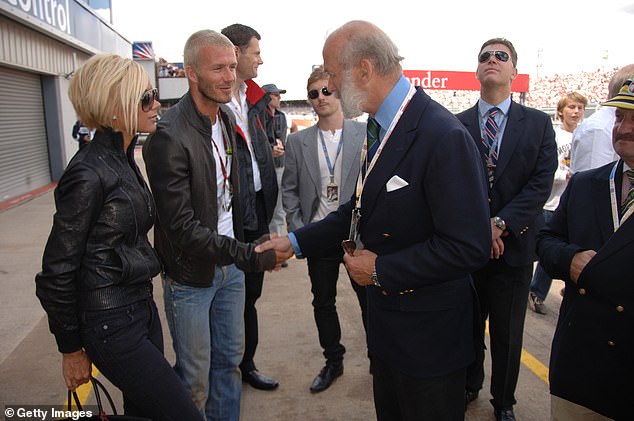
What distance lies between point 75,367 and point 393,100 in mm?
1678

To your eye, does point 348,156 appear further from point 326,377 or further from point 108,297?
point 108,297

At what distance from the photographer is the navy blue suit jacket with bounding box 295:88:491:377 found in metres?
1.74

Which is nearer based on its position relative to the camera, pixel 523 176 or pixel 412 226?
pixel 412 226

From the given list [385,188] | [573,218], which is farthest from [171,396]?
[573,218]

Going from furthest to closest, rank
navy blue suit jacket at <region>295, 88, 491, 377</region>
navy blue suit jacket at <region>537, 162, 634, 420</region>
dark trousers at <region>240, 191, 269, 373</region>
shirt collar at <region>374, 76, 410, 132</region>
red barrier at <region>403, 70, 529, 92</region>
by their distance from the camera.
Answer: red barrier at <region>403, 70, 529, 92</region> → dark trousers at <region>240, 191, 269, 373</region> → shirt collar at <region>374, 76, 410, 132</region> → navy blue suit jacket at <region>537, 162, 634, 420</region> → navy blue suit jacket at <region>295, 88, 491, 377</region>

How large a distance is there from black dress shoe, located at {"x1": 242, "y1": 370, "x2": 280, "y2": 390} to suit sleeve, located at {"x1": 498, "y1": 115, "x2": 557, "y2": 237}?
2035 millimetres

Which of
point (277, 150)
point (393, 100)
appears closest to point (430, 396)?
point (393, 100)

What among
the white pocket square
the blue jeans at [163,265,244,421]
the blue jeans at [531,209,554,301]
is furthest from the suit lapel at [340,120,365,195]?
the blue jeans at [531,209,554,301]

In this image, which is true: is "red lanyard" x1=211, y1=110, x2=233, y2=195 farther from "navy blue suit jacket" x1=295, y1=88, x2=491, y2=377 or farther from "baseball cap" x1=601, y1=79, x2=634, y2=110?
"baseball cap" x1=601, y1=79, x2=634, y2=110

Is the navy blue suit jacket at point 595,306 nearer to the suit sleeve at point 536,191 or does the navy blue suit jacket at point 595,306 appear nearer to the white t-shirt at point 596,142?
the suit sleeve at point 536,191

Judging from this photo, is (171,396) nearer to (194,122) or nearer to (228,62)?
(194,122)

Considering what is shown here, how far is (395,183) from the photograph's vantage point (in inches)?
72.1

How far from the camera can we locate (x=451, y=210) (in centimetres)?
173

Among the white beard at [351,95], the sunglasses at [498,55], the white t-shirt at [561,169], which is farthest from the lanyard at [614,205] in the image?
the white t-shirt at [561,169]
